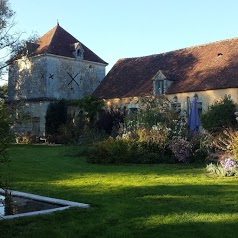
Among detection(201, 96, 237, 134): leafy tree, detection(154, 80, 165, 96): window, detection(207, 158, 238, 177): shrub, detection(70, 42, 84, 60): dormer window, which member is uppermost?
detection(70, 42, 84, 60): dormer window

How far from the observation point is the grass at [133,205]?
18.6 feet

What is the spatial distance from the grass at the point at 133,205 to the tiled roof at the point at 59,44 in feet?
91.5

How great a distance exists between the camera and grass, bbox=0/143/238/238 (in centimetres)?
567

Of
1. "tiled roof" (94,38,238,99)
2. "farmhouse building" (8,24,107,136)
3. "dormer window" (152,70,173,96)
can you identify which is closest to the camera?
"tiled roof" (94,38,238,99)

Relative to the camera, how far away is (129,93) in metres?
32.9

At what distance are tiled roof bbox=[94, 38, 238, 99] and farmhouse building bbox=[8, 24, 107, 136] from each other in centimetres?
419

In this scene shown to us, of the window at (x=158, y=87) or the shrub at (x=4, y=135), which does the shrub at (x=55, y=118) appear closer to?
the window at (x=158, y=87)

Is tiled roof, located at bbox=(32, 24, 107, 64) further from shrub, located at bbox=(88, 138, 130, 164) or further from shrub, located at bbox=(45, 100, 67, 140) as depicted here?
shrub, located at bbox=(88, 138, 130, 164)

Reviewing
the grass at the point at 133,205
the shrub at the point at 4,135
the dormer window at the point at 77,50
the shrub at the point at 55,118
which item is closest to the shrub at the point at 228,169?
the grass at the point at 133,205

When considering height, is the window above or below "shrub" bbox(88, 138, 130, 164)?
above

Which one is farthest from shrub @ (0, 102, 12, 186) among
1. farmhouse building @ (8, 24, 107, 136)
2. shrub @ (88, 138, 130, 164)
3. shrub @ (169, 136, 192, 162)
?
farmhouse building @ (8, 24, 107, 136)

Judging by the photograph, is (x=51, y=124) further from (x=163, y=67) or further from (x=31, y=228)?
(x=31, y=228)

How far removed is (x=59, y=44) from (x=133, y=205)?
3435 cm

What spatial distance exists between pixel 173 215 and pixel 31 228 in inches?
87.9
